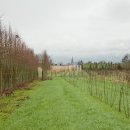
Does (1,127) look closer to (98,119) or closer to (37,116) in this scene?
(37,116)

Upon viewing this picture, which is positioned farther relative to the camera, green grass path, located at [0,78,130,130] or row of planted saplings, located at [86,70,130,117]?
row of planted saplings, located at [86,70,130,117]

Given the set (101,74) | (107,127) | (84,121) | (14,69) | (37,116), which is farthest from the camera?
(101,74)

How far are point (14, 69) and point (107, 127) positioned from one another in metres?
29.0

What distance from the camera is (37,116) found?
17500 millimetres

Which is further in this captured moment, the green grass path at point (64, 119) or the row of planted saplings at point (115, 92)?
the row of planted saplings at point (115, 92)

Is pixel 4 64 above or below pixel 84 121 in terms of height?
above

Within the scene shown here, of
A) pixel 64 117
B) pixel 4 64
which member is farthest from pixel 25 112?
pixel 4 64

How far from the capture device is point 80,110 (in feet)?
61.2

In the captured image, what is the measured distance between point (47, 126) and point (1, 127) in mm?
2162

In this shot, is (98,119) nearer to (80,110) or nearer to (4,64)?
(80,110)

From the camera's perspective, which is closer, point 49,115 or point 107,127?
point 107,127

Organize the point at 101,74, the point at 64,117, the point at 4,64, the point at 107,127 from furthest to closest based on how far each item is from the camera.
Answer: the point at 101,74 → the point at 4,64 → the point at 64,117 → the point at 107,127

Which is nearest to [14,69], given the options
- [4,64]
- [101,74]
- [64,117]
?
[4,64]

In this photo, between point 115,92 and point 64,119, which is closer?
point 64,119
